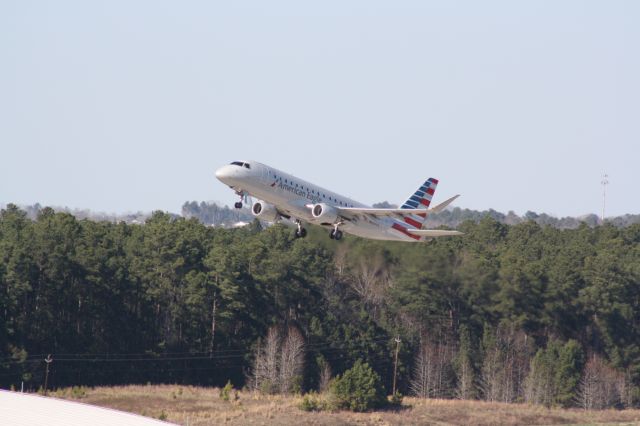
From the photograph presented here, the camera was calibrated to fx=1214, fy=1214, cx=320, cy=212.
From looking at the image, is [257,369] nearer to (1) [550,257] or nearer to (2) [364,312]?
(2) [364,312]

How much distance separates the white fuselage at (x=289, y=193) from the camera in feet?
215

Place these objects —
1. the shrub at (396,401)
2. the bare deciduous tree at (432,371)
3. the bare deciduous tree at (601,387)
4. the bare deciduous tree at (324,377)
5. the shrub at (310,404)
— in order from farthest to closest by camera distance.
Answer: the bare deciduous tree at (432,371), the bare deciduous tree at (601,387), the bare deciduous tree at (324,377), the shrub at (396,401), the shrub at (310,404)

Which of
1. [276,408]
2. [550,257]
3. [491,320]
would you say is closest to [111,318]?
[276,408]

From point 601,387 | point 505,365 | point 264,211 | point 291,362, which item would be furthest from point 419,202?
point 601,387

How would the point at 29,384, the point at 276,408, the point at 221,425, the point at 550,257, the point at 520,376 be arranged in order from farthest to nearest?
1. the point at 550,257
2. the point at 520,376
3. the point at 29,384
4. the point at 276,408
5. the point at 221,425

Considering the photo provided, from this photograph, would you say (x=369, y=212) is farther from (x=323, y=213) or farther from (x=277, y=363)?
(x=277, y=363)

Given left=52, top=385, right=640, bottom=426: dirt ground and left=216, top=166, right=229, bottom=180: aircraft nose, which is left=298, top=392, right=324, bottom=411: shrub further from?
left=216, top=166, right=229, bottom=180: aircraft nose

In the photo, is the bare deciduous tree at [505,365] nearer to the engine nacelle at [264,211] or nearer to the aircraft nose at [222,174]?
the engine nacelle at [264,211]

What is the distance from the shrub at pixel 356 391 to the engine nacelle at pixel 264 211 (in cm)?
1581

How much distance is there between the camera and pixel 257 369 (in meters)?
95.2

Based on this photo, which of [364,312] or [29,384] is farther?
[364,312]

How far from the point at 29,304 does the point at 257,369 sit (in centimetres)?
1830

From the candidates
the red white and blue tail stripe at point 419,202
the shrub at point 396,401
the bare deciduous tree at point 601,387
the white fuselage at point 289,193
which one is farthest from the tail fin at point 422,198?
the bare deciduous tree at point 601,387

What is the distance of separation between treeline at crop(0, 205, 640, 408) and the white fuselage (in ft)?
49.8
